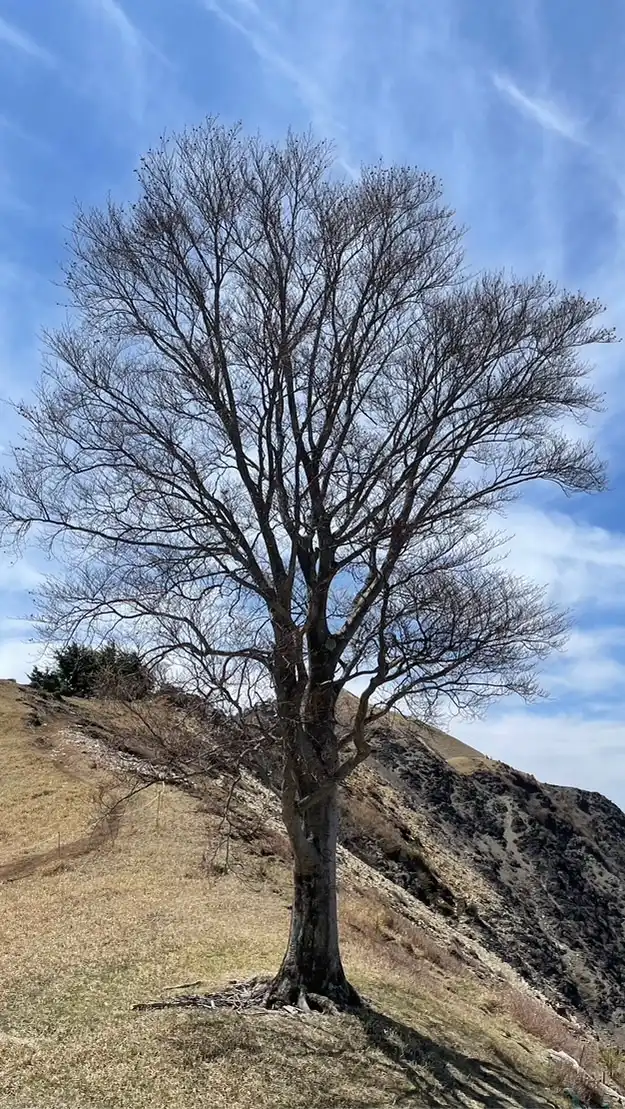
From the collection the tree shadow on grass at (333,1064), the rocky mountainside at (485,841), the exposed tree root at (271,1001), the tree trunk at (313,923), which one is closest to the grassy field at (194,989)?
the tree shadow on grass at (333,1064)

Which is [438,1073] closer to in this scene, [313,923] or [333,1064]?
[333,1064]

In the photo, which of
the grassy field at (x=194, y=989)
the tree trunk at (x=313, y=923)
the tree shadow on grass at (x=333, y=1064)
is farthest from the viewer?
the tree trunk at (x=313, y=923)

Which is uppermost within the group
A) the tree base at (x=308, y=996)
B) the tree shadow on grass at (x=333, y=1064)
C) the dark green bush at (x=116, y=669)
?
the dark green bush at (x=116, y=669)

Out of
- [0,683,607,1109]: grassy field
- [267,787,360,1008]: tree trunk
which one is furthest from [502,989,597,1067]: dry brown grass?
[267,787,360,1008]: tree trunk

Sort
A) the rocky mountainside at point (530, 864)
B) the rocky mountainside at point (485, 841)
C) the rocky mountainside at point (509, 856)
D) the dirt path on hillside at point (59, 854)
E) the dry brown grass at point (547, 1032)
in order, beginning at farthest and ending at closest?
the rocky mountainside at point (530, 864) → the rocky mountainside at point (509, 856) → the dirt path on hillside at point (59, 854) → the dry brown grass at point (547, 1032) → the rocky mountainside at point (485, 841)

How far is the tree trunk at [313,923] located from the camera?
30.7ft

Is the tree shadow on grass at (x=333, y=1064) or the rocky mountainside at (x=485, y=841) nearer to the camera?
the tree shadow on grass at (x=333, y=1064)

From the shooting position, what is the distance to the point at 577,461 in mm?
10688

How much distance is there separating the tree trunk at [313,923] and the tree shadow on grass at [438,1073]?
439 mm

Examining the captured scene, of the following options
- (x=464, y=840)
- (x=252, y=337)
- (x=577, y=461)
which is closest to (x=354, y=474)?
(x=252, y=337)

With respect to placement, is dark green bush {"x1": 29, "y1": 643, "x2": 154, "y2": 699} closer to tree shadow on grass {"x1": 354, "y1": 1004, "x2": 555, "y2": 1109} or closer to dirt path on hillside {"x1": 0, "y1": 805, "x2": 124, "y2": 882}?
tree shadow on grass {"x1": 354, "y1": 1004, "x2": 555, "y2": 1109}

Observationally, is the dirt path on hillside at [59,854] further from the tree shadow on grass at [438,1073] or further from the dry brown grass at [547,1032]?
the tree shadow on grass at [438,1073]

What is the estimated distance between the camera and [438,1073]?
8.84 meters

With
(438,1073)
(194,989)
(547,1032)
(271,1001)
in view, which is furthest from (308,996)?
(547,1032)
